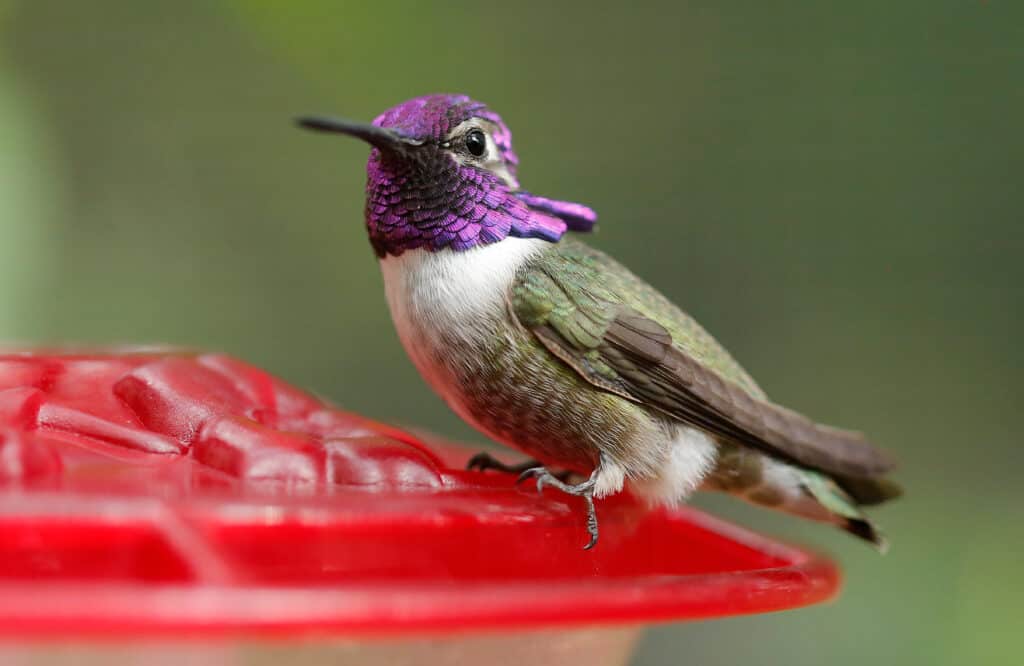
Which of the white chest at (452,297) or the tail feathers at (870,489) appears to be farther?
the tail feathers at (870,489)

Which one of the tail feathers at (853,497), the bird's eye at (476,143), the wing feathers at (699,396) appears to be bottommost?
the tail feathers at (853,497)

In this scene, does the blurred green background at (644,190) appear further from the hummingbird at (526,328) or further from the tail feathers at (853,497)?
the hummingbird at (526,328)

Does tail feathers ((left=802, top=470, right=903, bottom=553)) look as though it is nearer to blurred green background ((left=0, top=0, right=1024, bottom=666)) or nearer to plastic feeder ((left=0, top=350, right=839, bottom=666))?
plastic feeder ((left=0, top=350, right=839, bottom=666))

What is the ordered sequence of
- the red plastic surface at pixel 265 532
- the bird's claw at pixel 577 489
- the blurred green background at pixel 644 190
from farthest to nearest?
the blurred green background at pixel 644 190
the bird's claw at pixel 577 489
the red plastic surface at pixel 265 532

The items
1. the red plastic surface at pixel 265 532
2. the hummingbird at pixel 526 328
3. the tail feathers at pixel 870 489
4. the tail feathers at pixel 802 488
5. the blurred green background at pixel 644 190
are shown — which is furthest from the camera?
the blurred green background at pixel 644 190

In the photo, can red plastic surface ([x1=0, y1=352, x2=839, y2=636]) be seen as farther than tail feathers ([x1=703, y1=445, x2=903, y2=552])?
No

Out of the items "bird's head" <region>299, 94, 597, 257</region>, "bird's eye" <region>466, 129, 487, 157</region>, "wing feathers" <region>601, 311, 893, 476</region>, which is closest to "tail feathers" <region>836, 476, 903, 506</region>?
"wing feathers" <region>601, 311, 893, 476</region>

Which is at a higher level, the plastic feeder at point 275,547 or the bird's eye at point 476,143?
the bird's eye at point 476,143

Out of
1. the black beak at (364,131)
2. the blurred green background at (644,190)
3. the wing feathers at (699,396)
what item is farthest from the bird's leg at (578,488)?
the blurred green background at (644,190)
